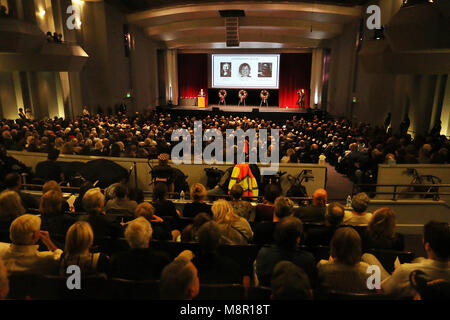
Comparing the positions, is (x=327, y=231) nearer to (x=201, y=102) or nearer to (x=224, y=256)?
(x=224, y=256)

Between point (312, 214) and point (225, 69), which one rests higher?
point (225, 69)

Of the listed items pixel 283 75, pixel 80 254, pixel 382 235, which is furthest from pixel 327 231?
pixel 283 75

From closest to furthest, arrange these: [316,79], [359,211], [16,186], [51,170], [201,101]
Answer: [359,211]
[16,186]
[51,170]
[316,79]
[201,101]

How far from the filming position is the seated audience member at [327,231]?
3137mm

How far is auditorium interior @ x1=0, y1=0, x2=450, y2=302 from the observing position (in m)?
2.35

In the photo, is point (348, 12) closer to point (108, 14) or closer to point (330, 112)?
point (330, 112)

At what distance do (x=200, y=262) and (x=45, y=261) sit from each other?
1169 millimetres

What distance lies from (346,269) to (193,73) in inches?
958

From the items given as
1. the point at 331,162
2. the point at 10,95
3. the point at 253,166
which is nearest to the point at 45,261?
the point at 253,166

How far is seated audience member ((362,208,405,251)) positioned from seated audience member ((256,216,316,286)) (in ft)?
2.70

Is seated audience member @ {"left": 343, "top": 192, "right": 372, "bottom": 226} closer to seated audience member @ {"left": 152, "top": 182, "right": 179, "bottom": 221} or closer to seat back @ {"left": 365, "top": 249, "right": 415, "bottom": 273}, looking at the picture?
seat back @ {"left": 365, "top": 249, "right": 415, "bottom": 273}

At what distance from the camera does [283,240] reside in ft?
7.97

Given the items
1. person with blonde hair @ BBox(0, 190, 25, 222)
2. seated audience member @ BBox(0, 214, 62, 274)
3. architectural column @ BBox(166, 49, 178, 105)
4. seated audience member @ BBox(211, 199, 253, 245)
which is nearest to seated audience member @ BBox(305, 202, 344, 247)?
seated audience member @ BBox(211, 199, 253, 245)

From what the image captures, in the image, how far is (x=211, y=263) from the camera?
2.40 meters
